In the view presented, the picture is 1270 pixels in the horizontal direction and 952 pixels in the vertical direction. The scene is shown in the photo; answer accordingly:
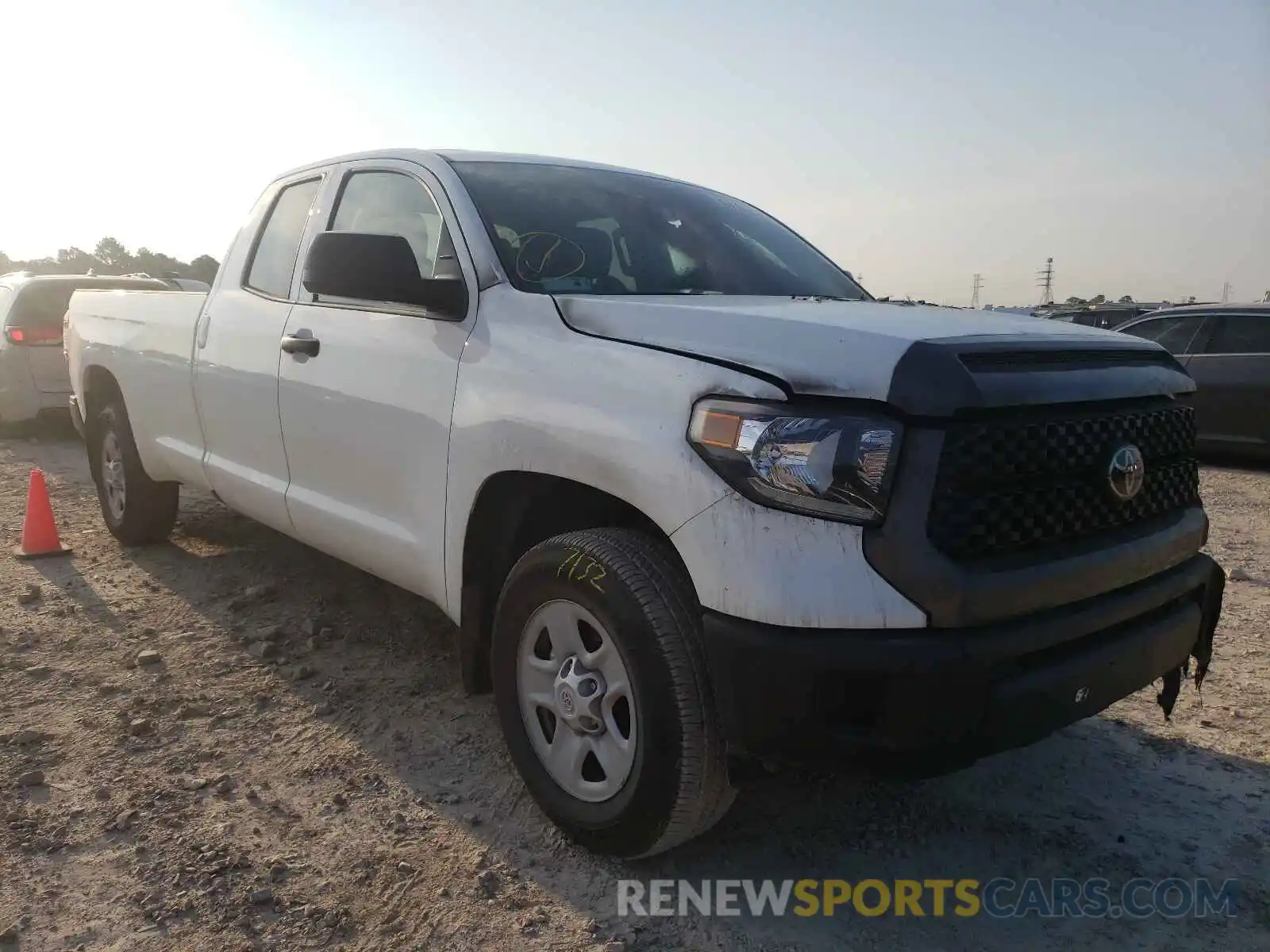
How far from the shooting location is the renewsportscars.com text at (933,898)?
2328 mm

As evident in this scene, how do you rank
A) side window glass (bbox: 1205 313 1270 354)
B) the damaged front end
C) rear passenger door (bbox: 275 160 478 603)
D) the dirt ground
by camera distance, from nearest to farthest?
the dirt ground → the damaged front end → rear passenger door (bbox: 275 160 478 603) → side window glass (bbox: 1205 313 1270 354)

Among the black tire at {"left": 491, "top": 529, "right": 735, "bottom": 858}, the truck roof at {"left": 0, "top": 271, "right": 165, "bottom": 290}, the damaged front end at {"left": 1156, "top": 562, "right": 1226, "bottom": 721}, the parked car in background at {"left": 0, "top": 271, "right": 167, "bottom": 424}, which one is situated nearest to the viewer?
the black tire at {"left": 491, "top": 529, "right": 735, "bottom": 858}

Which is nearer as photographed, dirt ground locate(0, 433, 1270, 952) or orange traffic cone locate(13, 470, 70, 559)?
dirt ground locate(0, 433, 1270, 952)

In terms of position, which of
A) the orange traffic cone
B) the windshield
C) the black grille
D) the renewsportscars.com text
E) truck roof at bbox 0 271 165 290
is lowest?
the orange traffic cone

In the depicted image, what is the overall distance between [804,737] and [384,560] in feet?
5.71

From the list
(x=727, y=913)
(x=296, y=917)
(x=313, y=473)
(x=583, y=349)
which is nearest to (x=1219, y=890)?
(x=727, y=913)

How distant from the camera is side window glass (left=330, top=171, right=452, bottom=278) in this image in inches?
124

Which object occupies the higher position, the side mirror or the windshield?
the windshield

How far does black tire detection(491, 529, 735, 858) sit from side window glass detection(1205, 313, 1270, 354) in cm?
858

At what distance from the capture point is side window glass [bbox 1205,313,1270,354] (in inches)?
342

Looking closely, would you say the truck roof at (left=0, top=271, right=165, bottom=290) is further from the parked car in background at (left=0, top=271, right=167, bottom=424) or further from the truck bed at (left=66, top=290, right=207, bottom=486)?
the truck bed at (left=66, top=290, right=207, bottom=486)

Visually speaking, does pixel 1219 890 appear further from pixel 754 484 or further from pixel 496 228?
pixel 496 228

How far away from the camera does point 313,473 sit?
350cm

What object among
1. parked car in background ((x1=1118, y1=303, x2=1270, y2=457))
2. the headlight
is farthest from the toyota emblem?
parked car in background ((x1=1118, y1=303, x2=1270, y2=457))
